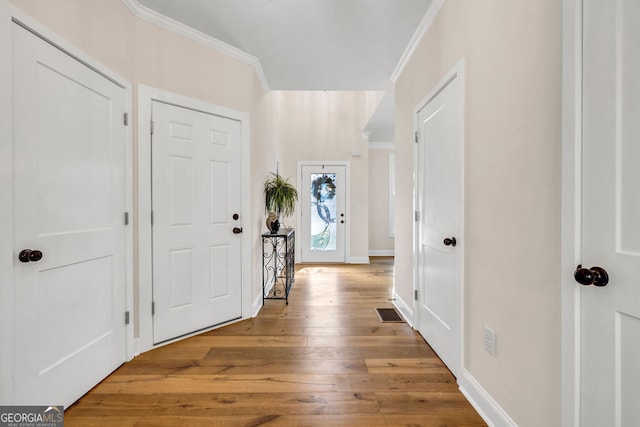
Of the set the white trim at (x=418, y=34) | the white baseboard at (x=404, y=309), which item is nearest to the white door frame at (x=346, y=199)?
Result: the white baseboard at (x=404, y=309)

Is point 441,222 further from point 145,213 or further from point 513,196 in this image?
point 145,213

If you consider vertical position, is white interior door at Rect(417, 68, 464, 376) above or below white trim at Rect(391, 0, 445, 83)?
below

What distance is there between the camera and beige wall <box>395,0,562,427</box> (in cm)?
112

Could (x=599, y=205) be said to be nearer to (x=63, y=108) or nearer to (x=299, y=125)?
(x=63, y=108)

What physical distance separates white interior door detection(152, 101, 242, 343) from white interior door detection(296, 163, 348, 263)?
10.3 ft

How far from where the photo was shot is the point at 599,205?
927 mm

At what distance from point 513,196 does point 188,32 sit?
271 cm

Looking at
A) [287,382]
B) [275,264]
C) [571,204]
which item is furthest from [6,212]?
[275,264]

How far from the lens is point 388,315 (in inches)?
117

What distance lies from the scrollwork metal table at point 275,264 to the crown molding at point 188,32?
1871mm

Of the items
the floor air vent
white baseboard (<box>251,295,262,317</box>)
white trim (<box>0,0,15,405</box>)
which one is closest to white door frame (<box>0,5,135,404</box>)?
white trim (<box>0,0,15,405</box>)

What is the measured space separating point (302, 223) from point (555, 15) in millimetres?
5063

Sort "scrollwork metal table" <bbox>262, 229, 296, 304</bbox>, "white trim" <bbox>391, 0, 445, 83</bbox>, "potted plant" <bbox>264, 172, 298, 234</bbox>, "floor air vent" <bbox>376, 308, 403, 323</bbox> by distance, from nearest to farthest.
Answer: "white trim" <bbox>391, 0, 445, 83</bbox> < "floor air vent" <bbox>376, 308, 403, 323</bbox> < "scrollwork metal table" <bbox>262, 229, 296, 304</bbox> < "potted plant" <bbox>264, 172, 298, 234</bbox>

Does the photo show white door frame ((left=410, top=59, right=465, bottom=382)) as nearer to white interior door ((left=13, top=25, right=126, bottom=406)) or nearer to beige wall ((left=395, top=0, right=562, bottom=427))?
beige wall ((left=395, top=0, right=562, bottom=427))
